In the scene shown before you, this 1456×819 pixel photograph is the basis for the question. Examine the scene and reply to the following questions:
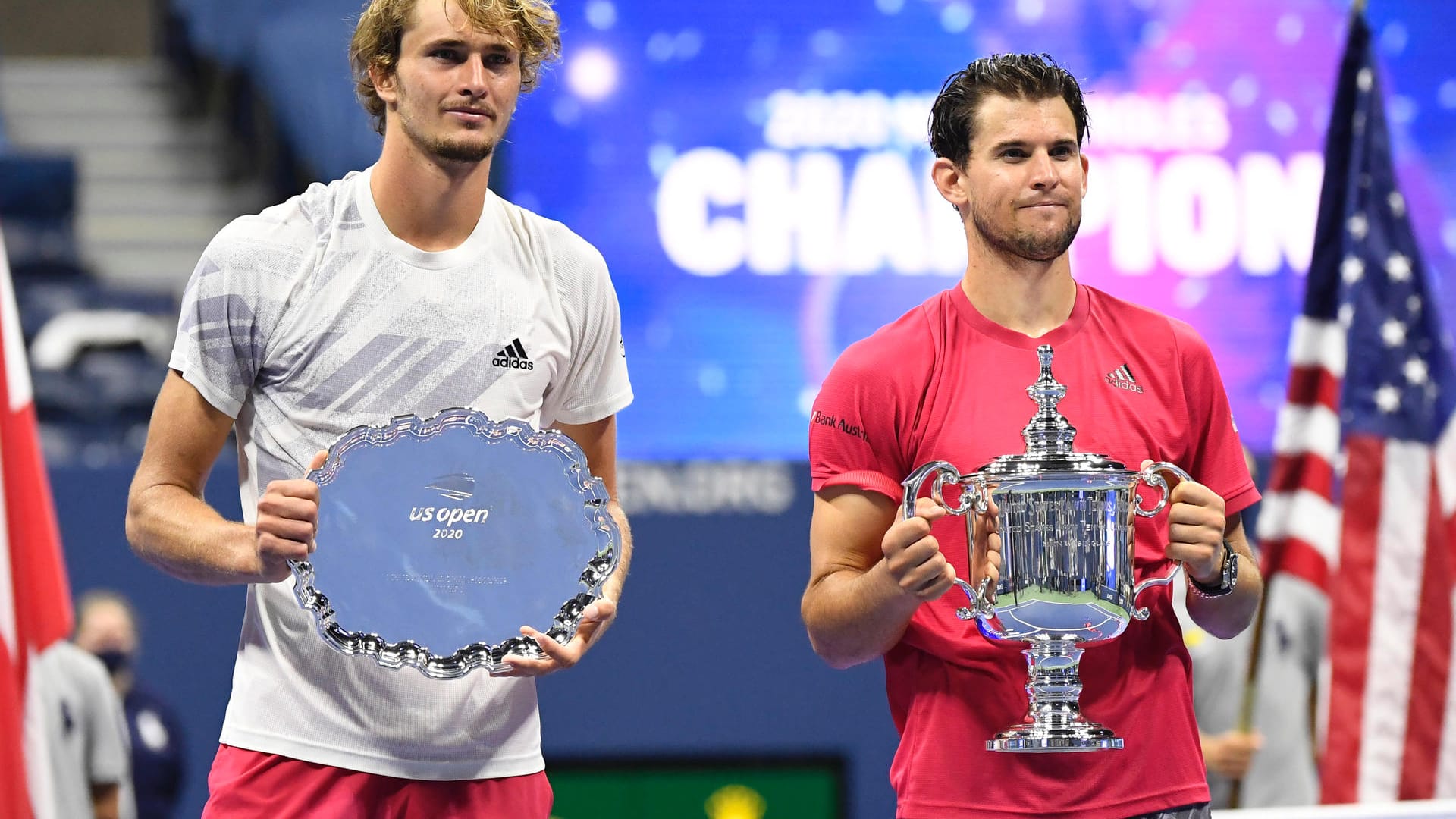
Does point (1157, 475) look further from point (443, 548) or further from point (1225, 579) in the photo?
point (443, 548)

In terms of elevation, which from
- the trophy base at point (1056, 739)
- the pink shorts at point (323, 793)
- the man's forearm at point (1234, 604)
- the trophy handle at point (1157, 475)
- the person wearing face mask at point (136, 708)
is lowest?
the person wearing face mask at point (136, 708)

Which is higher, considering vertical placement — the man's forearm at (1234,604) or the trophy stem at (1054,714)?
the man's forearm at (1234,604)

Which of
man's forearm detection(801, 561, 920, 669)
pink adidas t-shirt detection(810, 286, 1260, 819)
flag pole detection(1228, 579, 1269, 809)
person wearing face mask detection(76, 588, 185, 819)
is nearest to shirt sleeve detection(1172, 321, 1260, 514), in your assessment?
pink adidas t-shirt detection(810, 286, 1260, 819)

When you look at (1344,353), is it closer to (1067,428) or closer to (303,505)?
(1067,428)

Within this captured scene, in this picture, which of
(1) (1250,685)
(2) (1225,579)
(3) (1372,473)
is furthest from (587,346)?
(3) (1372,473)

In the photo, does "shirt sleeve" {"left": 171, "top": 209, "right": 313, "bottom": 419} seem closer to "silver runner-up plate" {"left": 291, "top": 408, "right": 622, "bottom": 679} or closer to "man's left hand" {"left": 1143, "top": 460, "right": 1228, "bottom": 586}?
"silver runner-up plate" {"left": 291, "top": 408, "right": 622, "bottom": 679}

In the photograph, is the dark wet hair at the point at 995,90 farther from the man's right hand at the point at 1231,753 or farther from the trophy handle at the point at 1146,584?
the man's right hand at the point at 1231,753

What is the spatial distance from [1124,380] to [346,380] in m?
1.05

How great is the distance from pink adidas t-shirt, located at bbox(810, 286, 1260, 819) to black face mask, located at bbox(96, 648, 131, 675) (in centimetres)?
423

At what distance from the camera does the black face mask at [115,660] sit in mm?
5742

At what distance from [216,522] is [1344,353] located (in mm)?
3541

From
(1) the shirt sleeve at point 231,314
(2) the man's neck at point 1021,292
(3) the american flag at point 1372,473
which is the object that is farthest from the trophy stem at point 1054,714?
(3) the american flag at point 1372,473

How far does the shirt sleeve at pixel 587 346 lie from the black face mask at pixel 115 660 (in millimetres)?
3956

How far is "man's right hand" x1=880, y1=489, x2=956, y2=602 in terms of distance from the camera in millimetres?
1921
